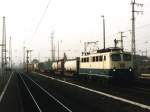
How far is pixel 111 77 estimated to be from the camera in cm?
3181

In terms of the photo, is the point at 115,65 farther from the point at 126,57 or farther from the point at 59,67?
the point at 59,67

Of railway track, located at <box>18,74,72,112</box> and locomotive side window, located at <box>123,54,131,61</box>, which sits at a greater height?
locomotive side window, located at <box>123,54,131,61</box>

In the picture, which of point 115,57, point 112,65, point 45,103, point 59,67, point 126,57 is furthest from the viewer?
point 59,67

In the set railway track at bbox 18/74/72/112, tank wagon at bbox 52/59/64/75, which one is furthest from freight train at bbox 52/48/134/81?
tank wagon at bbox 52/59/64/75

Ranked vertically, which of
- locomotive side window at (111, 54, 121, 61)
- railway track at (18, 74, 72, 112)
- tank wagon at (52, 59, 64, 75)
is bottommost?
railway track at (18, 74, 72, 112)

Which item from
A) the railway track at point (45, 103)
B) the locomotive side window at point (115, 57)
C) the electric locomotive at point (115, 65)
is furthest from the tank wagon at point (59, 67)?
the railway track at point (45, 103)

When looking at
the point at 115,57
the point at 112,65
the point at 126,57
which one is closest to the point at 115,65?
the point at 112,65

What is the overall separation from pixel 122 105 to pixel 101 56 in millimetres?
14577

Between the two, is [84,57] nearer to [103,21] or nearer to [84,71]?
[84,71]

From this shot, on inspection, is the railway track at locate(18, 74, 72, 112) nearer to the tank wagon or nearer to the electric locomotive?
the electric locomotive

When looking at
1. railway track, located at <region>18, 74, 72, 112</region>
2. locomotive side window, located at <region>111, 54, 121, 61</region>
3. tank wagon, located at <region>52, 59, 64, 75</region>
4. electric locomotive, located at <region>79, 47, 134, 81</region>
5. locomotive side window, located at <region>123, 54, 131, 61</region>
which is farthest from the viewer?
tank wagon, located at <region>52, 59, 64, 75</region>

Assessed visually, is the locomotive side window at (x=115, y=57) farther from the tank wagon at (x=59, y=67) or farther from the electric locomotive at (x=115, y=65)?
the tank wagon at (x=59, y=67)

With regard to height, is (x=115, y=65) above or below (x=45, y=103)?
above

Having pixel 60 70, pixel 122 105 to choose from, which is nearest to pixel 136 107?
pixel 122 105
